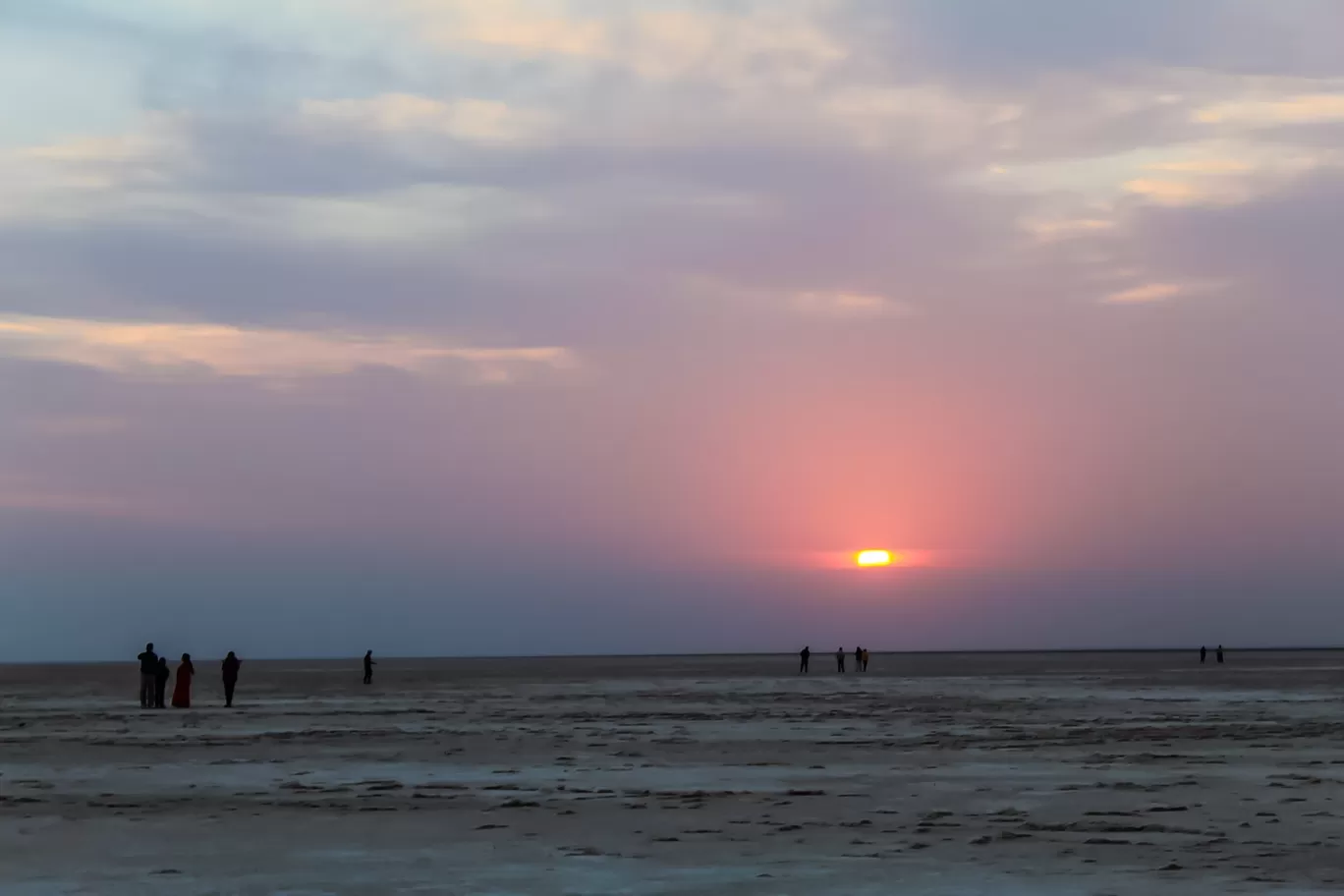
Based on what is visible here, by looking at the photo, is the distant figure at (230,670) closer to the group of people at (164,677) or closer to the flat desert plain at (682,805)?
the group of people at (164,677)

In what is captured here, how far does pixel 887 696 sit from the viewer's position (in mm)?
57094

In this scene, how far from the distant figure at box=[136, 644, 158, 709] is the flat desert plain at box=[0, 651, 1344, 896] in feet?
22.3

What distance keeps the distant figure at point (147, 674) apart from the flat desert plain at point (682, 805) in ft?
22.3

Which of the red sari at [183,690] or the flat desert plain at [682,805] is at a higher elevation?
the red sari at [183,690]

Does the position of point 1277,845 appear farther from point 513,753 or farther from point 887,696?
point 887,696

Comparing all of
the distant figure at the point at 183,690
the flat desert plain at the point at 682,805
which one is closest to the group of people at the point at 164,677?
the distant figure at the point at 183,690

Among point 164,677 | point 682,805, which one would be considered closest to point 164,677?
point 164,677

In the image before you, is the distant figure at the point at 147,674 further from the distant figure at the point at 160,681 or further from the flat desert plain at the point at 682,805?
the flat desert plain at the point at 682,805

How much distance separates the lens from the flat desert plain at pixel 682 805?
49.6 ft

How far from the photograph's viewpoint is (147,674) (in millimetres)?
49594

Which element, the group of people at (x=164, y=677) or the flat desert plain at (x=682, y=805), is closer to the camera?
the flat desert plain at (x=682, y=805)

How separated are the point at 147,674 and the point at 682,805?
32624 mm

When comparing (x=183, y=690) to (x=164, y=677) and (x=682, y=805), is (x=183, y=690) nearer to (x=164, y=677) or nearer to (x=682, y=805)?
(x=164, y=677)

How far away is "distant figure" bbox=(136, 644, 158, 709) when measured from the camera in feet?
159
